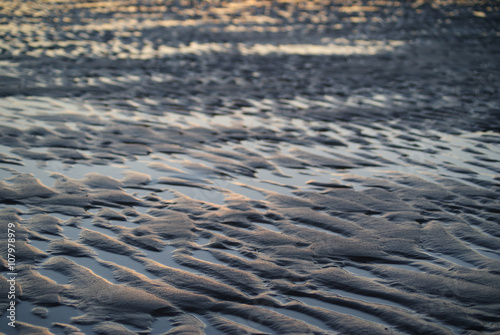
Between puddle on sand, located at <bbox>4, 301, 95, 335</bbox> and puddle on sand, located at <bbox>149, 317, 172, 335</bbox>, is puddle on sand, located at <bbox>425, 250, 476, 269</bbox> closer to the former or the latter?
puddle on sand, located at <bbox>149, 317, 172, 335</bbox>

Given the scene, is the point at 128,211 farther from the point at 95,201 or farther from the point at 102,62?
the point at 102,62

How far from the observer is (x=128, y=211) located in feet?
15.3

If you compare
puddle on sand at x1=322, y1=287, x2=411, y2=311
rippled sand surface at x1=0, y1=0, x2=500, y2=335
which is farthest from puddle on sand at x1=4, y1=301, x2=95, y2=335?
puddle on sand at x1=322, y1=287, x2=411, y2=311

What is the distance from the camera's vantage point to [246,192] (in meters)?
5.26

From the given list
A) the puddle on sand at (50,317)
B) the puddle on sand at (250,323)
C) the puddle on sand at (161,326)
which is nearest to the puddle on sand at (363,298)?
the puddle on sand at (250,323)

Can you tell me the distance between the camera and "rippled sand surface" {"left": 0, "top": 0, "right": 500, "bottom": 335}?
3.32 metres

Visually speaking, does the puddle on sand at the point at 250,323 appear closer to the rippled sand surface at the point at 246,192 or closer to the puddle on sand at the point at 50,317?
the rippled sand surface at the point at 246,192

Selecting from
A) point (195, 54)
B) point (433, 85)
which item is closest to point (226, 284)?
point (433, 85)

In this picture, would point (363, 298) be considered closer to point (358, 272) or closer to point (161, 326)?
point (358, 272)

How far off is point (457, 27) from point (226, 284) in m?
17.1

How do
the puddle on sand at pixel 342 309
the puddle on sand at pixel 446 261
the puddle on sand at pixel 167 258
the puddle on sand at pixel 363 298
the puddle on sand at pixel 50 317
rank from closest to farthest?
the puddle on sand at pixel 50 317 < the puddle on sand at pixel 342 309 < the puddle on sand at pixel 363 298 < the puddle on sand at pixel 167 258 < the puddle on sand at pixel 446 261

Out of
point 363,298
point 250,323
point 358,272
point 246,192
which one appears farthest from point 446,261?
point 246,192

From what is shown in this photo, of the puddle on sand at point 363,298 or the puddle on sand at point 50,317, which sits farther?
the puddle on sand at point 363,298

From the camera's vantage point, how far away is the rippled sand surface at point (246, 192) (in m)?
3.32
